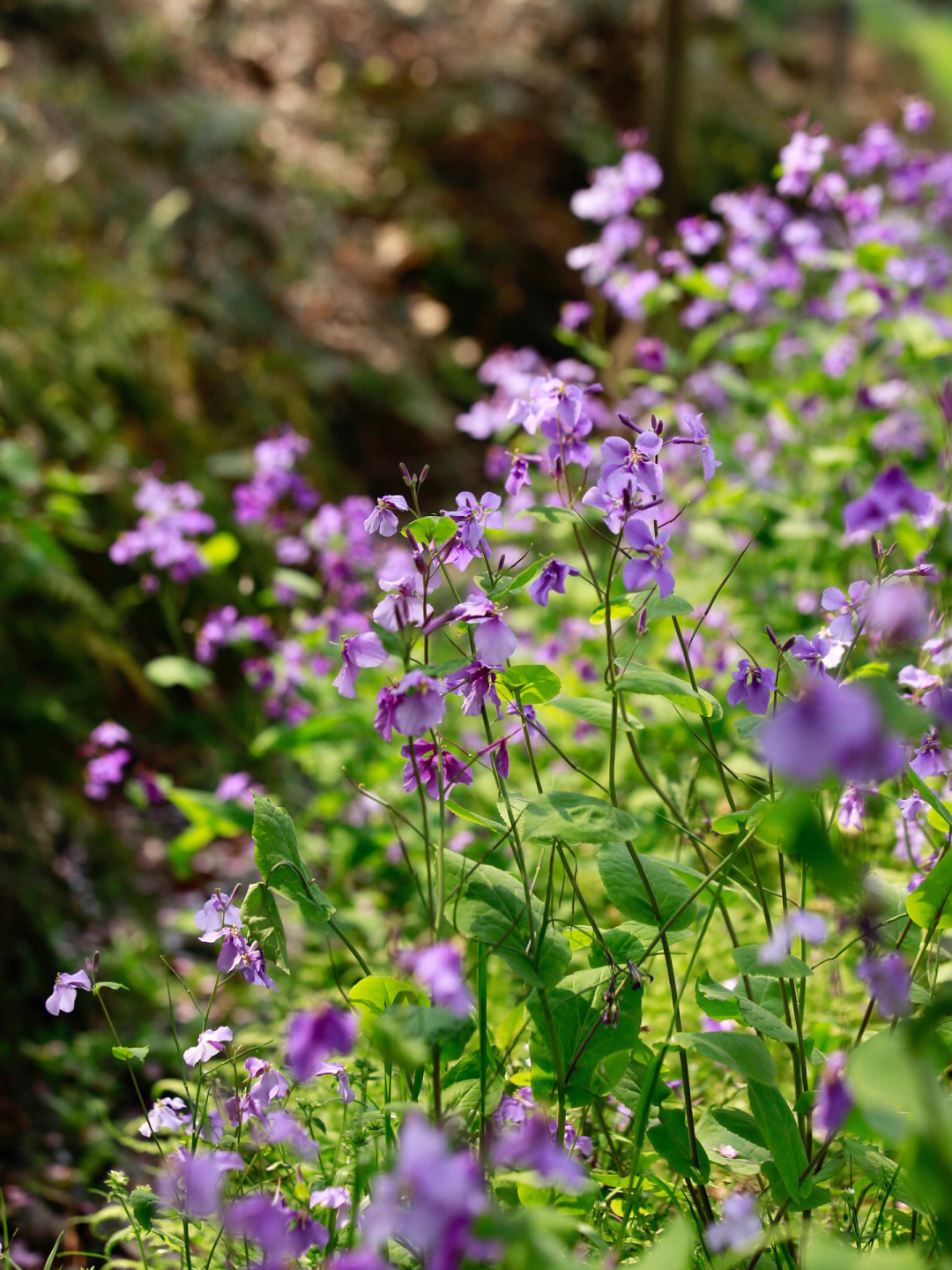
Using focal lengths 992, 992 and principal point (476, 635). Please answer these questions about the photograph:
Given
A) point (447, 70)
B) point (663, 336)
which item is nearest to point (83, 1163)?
point (663, 336)

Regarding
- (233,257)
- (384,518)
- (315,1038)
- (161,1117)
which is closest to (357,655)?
(384,518)

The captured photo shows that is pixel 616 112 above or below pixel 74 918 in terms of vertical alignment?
above

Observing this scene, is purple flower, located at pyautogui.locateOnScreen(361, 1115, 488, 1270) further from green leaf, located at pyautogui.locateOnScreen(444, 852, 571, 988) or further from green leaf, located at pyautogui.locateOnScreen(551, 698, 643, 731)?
green leaf, located at pyautogui.locateOnScreen(551, 698, 643, 731)

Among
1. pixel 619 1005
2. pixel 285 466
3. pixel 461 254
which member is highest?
pixel 461 254

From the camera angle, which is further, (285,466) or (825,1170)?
(285,466)

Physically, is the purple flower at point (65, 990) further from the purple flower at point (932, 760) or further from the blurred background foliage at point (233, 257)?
the blurred background foliage at point (233, 257)

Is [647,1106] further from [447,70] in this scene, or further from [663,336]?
[447,70]

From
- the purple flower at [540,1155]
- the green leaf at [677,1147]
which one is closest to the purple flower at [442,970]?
the purple flower at [540,1155]
